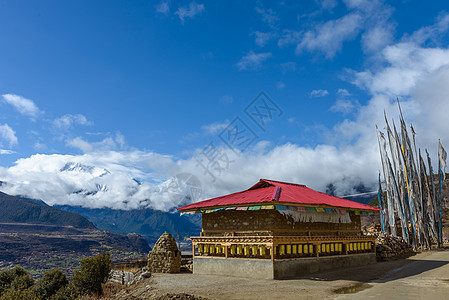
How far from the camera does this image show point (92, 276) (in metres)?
21.7

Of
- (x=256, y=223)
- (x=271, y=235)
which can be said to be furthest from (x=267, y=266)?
(x=256, y=223)

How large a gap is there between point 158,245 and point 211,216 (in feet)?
12.3

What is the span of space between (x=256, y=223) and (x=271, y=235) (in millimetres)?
1106

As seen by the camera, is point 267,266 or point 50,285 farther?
point 50,285

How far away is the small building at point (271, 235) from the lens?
55.3 ft

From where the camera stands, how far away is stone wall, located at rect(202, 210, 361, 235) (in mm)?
17859

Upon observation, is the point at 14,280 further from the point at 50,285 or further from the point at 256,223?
the point at 256,223

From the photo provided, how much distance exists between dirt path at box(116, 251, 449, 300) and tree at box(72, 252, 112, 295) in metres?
5.33

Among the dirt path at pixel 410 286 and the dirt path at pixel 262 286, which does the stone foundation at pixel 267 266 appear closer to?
the dirt path at pixel 262 286

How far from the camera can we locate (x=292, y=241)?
17.6 meters

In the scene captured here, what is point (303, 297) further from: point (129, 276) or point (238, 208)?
point (129, 276)

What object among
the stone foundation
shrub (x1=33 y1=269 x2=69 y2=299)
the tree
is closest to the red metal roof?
the stone foundation

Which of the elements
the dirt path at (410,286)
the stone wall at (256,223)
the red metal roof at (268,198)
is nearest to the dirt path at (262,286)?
the dirt path at (410,286)

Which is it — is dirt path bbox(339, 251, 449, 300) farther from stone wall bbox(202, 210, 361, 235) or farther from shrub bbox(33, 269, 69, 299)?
shrub bbox(33, 269, 69, 299)
